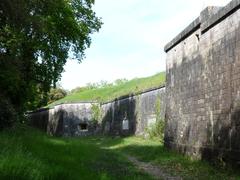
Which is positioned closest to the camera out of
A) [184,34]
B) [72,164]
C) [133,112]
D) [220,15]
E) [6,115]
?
[72,164]

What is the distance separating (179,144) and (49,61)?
910 cm

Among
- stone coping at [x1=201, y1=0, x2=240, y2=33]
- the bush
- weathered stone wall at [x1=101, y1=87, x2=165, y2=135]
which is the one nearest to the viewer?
stone coping at [x1=201, y1=0, x2=240, y2=33]

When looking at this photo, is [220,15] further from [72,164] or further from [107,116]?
[107,116]

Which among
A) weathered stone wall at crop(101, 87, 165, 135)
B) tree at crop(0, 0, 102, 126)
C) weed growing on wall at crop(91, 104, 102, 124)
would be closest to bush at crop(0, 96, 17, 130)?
tree at crop(0, 0, 102, 126)

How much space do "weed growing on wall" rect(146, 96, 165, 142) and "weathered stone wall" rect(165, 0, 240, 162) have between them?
3.36 m

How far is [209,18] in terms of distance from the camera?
12.5 m

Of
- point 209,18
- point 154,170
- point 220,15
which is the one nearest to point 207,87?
point 209,18

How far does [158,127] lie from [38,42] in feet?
22.2

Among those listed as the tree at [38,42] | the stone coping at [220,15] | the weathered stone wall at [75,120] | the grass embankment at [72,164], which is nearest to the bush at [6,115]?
the tree at [38,42]

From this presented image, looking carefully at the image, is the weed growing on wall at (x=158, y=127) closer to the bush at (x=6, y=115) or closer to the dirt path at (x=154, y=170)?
the dirt path at (x=154, y=170)

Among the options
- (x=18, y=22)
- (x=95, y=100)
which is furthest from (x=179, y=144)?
(x=95, y=100)

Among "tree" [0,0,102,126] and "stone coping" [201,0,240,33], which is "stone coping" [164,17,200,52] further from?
"tree" [0,0,102,126]

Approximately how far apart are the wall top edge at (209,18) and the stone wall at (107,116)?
6564 mm

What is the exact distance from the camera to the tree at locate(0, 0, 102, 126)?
12028 mm
